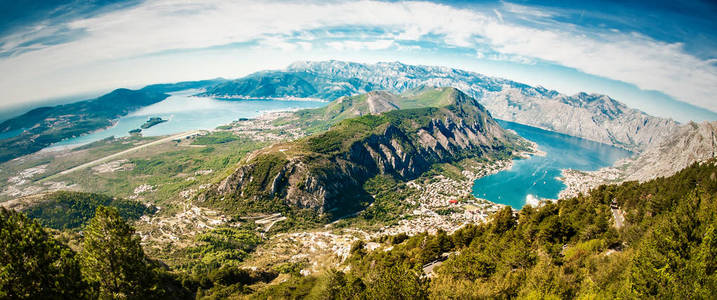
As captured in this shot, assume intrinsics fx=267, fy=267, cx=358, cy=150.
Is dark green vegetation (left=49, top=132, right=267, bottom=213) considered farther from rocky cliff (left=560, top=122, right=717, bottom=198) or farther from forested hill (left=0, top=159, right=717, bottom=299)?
rocky cliff (left=560, top=122, right=717, bottom=198)

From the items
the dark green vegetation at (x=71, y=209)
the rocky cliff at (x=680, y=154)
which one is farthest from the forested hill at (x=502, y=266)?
the rocky cliff at (x=680, y=154)

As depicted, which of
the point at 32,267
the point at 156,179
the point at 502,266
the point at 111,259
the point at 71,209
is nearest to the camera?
the point at 32,267

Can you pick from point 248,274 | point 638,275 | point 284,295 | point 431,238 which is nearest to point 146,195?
point 248,274

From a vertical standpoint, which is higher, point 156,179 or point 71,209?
point 71,209

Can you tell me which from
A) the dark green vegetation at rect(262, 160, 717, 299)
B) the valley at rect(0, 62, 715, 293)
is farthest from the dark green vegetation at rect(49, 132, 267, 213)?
the dark green vegetation at rect(262, 160, 717, 299)

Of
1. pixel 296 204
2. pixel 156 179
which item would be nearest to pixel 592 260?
pixel 296 204

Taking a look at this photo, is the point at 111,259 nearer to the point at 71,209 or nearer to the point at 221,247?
the point at 221,247
